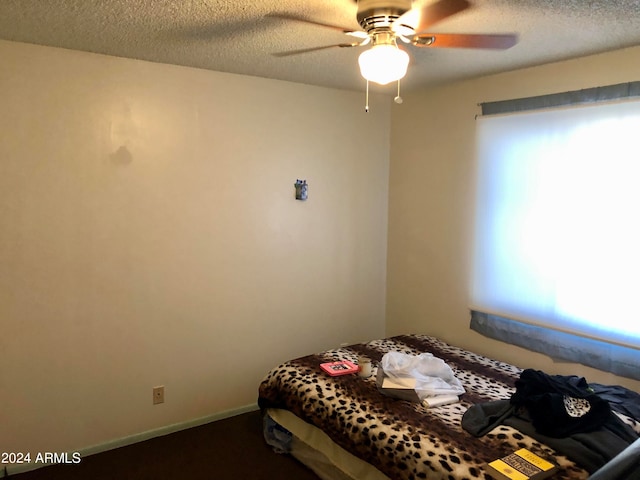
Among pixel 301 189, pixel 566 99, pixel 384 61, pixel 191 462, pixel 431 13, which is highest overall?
pixel 431 13

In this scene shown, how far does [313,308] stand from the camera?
381 centimetres

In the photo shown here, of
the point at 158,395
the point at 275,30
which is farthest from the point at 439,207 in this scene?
the point at 158,395

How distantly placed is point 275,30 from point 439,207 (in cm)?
196

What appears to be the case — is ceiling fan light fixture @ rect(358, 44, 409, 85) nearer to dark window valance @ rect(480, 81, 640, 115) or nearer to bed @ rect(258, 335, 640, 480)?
dark window valance @ rect(480, 81, 640, 115)

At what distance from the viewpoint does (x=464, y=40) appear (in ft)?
7.39

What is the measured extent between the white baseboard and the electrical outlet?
0.18 m

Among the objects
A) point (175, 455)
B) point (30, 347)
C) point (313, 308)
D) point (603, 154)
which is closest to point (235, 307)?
point (313, 308)

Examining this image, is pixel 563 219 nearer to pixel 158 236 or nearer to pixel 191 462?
pixel 158 236

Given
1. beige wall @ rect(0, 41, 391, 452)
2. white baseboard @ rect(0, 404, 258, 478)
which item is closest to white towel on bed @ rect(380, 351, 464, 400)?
beige wall @ rect(0, 41, 391, 452)

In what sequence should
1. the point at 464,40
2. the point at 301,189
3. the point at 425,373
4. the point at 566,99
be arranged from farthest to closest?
1. the point at 301,189
2. the point at 566,99
3. the point at 425,373
4. the point at 464,40

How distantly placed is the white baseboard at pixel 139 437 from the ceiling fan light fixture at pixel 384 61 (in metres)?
2.57

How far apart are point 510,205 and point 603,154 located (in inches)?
25.4

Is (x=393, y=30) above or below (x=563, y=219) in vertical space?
above

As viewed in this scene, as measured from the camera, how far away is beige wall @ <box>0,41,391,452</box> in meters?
2.71
